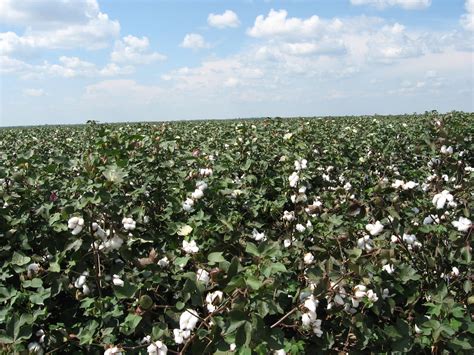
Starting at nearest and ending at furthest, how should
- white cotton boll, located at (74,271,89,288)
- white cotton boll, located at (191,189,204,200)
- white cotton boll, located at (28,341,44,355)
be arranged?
1. white cotton boll, located at (28,341,44,355)
2. white cotton boll, located at (74,271,89,288)
3. white cotton boll, located at (191,189,204,200)

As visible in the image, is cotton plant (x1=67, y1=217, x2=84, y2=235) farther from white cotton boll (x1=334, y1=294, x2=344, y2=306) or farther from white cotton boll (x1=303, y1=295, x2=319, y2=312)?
white cotton boll (x1=334, y1=294, x2=344, y2=306)

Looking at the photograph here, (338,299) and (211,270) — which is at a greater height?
(211,270)

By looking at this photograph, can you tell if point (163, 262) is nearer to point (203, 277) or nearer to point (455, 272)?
point (203, 277)

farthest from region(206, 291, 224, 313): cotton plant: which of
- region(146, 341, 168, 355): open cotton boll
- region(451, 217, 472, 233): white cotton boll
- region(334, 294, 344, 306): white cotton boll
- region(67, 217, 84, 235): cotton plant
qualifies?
region(451, 217, 472, 233): white cotton boll

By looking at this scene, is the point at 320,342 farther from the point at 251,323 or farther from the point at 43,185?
the point at 43,185

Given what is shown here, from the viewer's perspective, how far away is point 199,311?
2.40 meters

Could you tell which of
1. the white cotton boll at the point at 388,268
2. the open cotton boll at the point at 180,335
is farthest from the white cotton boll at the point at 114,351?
the white cotton boll at the point at 388,268

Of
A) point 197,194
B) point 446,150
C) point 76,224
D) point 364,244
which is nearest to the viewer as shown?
point 76,224

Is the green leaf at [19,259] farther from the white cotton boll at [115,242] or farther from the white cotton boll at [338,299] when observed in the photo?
the white cotton boll at [338,299]

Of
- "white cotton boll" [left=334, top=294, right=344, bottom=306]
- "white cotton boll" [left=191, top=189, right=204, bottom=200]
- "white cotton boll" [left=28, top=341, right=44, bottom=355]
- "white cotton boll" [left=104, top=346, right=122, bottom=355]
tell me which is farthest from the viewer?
"white cotton boll" [left=191, top=189, right=204, bottom=200]

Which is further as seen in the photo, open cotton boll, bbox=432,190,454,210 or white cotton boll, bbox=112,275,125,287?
open cotton boll, bbox=432,190,454,210

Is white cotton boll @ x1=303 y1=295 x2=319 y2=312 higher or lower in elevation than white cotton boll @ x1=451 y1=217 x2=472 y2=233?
lower

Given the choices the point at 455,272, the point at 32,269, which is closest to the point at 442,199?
the point at 455,272

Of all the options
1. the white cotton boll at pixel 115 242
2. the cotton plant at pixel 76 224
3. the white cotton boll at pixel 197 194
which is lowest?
the white cotton boll at pixel 115 242
